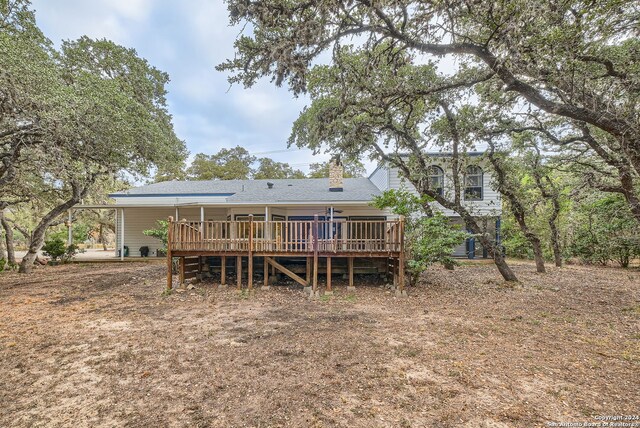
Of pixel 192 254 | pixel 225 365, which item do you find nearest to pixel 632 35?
pixel 225 365

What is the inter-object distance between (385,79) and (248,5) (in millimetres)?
3317

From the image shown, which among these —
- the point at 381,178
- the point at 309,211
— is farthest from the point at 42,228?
the point at 381,178

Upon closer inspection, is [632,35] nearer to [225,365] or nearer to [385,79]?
[385,79]

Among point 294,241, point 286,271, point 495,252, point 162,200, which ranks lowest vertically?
point 286,271

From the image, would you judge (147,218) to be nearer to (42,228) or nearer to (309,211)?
(42,228)

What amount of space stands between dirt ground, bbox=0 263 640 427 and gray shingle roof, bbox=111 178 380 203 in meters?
7.21

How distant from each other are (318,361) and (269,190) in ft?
42.3

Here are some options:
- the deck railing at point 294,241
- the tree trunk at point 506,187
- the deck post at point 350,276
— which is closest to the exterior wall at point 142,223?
the deck railing at point 294,241

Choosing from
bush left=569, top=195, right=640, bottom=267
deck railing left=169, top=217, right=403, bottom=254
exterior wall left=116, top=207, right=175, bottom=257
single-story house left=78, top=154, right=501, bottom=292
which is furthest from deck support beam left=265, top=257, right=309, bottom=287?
exterior wall left=116, top=207, right=175, bottom=257

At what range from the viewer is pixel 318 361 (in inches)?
154

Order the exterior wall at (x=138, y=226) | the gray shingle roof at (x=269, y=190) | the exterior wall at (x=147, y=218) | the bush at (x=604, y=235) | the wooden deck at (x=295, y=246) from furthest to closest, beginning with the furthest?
the exterior wall at (x=138, y=226) < the exterior wall at (x=147, y=218) < the gray shingle roof at (x=269, y=190) < the bush at (x=604, y=235) < the wooden deck at (x=295, y=246)

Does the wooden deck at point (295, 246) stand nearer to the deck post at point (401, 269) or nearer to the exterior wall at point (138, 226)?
the deck post at point (401, 269)

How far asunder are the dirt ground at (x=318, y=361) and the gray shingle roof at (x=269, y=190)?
721 cm

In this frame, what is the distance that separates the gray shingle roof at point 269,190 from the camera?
46.7 feet
